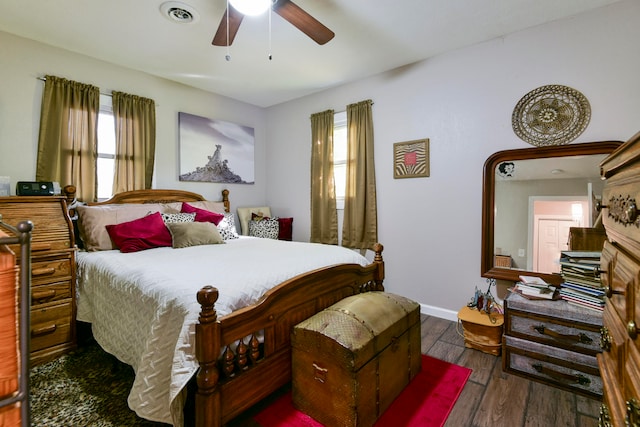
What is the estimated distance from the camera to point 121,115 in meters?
3.13

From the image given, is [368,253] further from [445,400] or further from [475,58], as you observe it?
[475,58]

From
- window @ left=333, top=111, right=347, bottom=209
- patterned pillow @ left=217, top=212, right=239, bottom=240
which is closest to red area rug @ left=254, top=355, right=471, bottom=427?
patterned pillow @ left=217, top=212, right=239, bottom=240

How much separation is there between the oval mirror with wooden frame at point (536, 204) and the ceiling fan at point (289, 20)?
182 centimetres

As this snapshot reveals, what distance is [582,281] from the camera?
2.03 meters

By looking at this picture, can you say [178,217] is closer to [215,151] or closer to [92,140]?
[92,140]

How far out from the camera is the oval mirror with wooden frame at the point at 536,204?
7.61 ft

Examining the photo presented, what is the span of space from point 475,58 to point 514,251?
5.90 feet

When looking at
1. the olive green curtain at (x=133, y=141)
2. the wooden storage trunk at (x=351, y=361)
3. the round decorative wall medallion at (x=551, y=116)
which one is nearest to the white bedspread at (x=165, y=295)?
the wooden storage trunk at (x=351, y=361)

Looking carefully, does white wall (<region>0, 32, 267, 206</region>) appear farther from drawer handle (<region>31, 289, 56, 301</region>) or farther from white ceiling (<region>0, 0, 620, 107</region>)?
drawer handle (<region>31, 289, 56, 301</region>)

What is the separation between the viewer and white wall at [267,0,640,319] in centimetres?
223

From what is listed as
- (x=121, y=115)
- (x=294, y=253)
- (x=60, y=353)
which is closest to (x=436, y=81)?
(x=294, y=253)

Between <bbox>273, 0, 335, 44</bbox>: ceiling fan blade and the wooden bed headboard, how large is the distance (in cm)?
235

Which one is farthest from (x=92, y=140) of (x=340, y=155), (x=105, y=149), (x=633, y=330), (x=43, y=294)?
(x=633, y=330)

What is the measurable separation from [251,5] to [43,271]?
239cm
